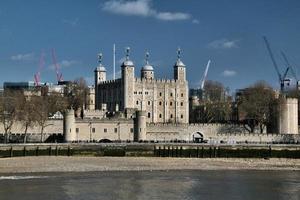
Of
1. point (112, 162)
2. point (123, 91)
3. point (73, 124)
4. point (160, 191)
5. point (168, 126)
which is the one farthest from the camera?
point (123, 91)

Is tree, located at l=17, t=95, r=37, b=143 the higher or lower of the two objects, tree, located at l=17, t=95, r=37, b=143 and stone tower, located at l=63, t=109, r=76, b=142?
the higher

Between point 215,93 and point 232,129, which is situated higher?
point 215,93

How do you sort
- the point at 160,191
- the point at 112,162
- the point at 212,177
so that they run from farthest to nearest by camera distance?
the point at 112,162 → the point at 212,177 → the point at 160,191

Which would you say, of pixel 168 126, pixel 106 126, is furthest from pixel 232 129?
pixel 106 126

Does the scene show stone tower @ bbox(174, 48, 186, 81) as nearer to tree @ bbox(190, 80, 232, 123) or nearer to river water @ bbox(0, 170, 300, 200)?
tree @ bbox(190, 80, 232, 123)

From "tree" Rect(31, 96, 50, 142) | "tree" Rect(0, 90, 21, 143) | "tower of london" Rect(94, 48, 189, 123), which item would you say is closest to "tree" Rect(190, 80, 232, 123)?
"tower of london" Rect(94, 48, 189, 123)

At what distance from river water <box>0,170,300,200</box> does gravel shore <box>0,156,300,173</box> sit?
4055 millimetres

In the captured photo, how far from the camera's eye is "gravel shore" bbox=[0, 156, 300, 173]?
6675cm

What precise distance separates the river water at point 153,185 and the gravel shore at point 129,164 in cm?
406

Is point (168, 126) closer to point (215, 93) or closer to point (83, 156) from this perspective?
point (83, 156)

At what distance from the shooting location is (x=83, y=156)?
79.5 metres

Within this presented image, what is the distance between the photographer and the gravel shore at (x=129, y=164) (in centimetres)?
Answer: 6675

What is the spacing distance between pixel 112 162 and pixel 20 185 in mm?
21457

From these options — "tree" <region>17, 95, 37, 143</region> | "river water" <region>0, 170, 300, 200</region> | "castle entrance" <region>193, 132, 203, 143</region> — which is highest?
"tree" <region>17, 95, 37, 143</region>
